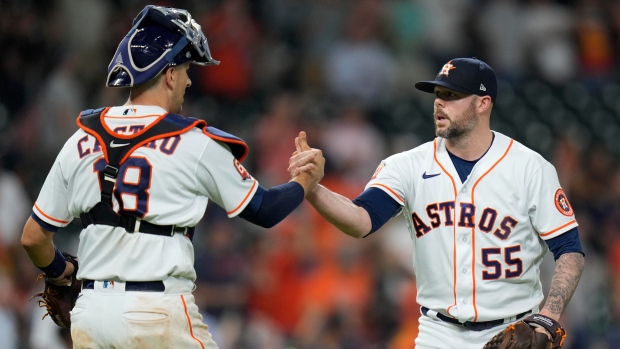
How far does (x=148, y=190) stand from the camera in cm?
439

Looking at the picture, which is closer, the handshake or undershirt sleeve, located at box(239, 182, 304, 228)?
undershirt sleeve, located at box(239, 182, 304, 228)

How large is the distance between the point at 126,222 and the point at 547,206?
2.19 meters

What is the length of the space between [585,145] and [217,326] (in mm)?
4947

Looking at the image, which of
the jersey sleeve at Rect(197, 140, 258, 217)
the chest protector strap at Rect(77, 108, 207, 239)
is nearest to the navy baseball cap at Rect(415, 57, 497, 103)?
the jersey sleeve at Rect(197, 140, 258, 217)

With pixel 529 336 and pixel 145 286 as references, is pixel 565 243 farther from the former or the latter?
pixel 145 286

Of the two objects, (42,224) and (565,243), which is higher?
(565,243)

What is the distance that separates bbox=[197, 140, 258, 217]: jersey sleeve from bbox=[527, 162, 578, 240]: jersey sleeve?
1612mm

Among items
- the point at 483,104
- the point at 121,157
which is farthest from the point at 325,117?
the point at 121,157

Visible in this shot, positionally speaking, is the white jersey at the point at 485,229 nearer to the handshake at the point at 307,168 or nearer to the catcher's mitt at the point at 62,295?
the handshake at the point at 307,168

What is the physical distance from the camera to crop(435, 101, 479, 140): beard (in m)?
5.60

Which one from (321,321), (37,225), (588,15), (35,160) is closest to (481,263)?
(37,225)

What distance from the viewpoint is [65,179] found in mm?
4559

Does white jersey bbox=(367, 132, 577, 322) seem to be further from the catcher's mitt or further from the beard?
the catcher's mitt

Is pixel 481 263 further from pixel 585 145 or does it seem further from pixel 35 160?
pixel 585 145
